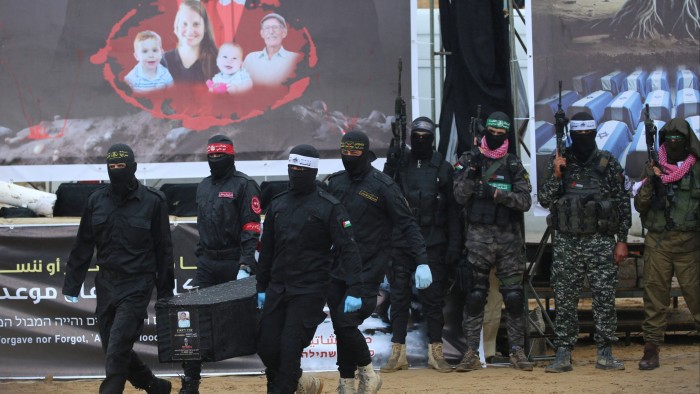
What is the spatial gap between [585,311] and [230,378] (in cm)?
497

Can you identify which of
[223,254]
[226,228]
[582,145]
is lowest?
[223,254]

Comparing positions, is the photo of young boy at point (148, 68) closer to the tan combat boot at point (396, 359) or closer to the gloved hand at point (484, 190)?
the gloved hand at point (484, 190)

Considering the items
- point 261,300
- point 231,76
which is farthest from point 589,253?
point 231,76

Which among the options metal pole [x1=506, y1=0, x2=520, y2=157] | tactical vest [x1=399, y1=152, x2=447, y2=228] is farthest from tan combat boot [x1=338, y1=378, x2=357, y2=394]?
metal pole [x1=506, y1=0, x2=520, y2=157]

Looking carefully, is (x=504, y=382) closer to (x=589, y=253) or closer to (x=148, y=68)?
(x=589, y=253)

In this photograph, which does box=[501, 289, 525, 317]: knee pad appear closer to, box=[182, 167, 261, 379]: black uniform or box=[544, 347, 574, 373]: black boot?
box=[544, 347, 574, 373]: black boot

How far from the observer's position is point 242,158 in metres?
11.6

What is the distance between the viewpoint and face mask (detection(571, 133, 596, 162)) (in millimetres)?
10883

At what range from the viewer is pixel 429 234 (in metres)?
11.1

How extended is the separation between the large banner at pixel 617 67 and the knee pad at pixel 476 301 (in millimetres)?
1273

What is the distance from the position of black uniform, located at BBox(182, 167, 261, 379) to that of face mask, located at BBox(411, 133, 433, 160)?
1.95m

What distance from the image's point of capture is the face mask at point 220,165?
9.75 metres

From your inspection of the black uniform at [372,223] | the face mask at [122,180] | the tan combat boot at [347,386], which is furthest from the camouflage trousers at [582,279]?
the face mask at [122,180]

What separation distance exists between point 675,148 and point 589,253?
4.44ft
